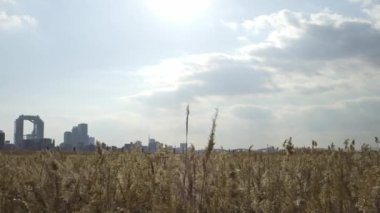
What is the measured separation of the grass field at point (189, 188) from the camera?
4.11 meters

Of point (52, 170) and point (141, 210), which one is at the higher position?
point (52, 170)

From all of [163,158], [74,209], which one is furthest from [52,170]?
[163,158]

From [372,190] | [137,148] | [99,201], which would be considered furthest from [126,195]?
[372,190]

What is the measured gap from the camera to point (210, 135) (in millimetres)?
3664

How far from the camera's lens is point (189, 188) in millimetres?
4066

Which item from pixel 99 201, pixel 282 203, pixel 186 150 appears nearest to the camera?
pixel 186 150

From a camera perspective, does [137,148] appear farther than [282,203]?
Yes

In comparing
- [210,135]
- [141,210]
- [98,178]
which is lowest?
[141,210]

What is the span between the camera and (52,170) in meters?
4.88

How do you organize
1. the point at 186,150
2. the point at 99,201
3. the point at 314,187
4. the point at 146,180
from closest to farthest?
1. the point at 186,150
2. the point at 99,201
3. the point at 314,187
4. the point at 146,180

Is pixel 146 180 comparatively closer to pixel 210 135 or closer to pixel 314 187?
pixel 314 187

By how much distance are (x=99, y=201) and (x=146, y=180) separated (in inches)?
43.9

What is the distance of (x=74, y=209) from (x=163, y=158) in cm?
162

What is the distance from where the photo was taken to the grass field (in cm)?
411
